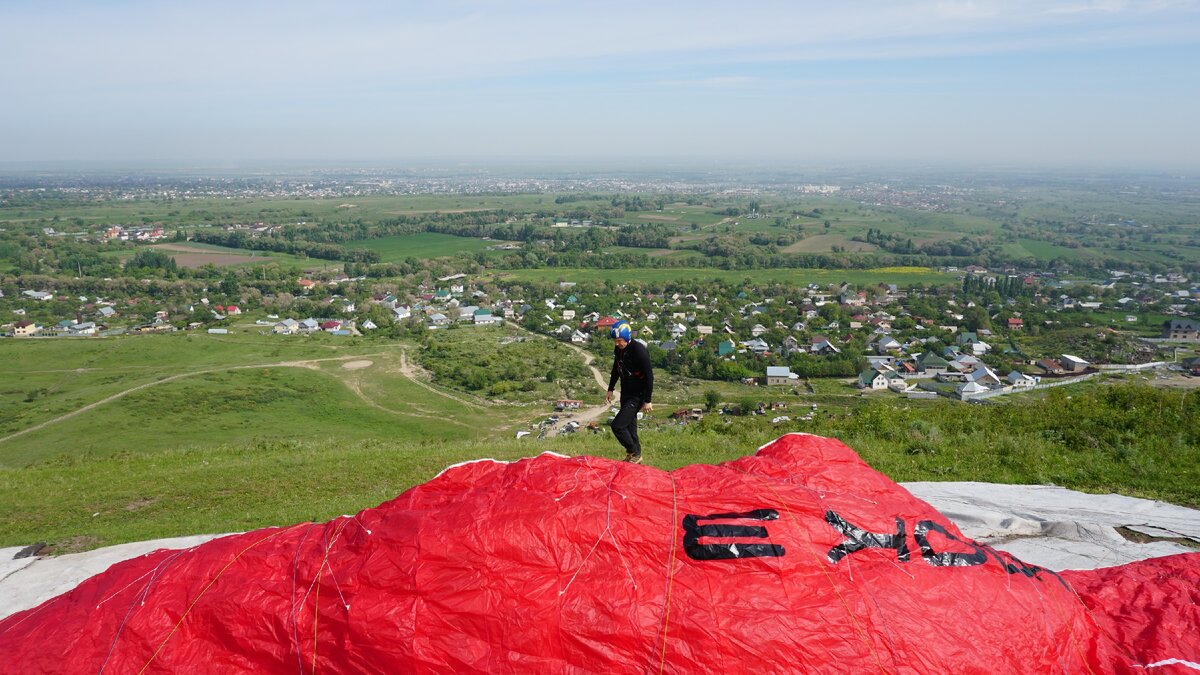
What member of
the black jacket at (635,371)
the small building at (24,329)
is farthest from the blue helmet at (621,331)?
the small building at (24,329)

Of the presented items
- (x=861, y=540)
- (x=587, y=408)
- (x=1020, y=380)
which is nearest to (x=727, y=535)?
(x=861, y=540)

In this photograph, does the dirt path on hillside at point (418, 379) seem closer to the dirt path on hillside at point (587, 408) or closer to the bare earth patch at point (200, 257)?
the dirt path on hillside at point (587, 408)

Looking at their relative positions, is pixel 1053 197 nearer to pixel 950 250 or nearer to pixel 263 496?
pixel 950 250

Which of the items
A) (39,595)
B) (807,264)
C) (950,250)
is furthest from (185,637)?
(950,250)

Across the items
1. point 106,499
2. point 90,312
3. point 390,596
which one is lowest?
point 90,312

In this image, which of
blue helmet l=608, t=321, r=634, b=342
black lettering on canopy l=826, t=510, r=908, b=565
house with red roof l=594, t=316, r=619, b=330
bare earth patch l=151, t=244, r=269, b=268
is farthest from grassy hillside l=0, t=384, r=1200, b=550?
bare earth patch l=151, t=244, r=269, b=268

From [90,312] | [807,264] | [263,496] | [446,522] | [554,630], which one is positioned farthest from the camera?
[807,264]
